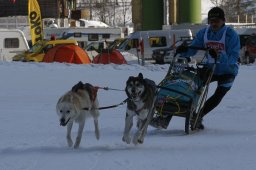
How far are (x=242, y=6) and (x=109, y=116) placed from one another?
63.2m

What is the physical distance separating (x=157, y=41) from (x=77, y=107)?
901 inches

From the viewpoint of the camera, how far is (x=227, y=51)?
7.07 meters

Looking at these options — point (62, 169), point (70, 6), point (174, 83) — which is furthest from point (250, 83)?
point (70, 6)

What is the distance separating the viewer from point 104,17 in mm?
78750

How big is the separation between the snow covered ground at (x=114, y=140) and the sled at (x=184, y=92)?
0.29 m

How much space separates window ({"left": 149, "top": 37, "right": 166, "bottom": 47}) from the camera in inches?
1125

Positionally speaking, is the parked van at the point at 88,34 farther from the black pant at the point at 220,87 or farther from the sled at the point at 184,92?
the sled at the point at 184,92

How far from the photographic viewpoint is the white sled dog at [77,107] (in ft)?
19.3

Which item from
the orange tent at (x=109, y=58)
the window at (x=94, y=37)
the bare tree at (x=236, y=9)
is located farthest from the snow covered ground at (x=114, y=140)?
the bare tree at (x=236, y=9)

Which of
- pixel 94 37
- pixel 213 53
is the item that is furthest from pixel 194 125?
pixel 94 37

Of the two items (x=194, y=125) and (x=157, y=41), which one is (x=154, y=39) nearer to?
(x=157, y=41)

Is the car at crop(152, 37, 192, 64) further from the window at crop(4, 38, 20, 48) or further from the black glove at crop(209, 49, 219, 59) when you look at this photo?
the black glove at crop(209, 49, 219, 59)

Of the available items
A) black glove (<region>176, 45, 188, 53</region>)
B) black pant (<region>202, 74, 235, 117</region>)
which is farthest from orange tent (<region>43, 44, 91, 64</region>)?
black glove (<region>176, 45, 188, 53</region>)

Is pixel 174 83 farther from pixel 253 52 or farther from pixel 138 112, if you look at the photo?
pixel 253 52
